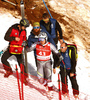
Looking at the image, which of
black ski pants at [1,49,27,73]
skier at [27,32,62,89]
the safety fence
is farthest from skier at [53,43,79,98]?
black ski pants at [1,49,27,73]

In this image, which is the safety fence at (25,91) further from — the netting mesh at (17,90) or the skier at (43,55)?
the skier at (43,55)

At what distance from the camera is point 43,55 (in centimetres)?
521

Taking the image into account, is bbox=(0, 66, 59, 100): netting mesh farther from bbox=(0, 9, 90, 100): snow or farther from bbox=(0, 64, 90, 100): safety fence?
bbox=(0, 9, 90, 100): snow

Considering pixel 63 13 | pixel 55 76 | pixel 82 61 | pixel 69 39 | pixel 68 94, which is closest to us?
pixel 68 94

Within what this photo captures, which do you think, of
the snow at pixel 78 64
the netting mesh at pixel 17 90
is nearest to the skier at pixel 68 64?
the netting mesh at pixel 17 90

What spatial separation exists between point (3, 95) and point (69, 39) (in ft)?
14.8

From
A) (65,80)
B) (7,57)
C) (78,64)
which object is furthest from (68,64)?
(78,64)

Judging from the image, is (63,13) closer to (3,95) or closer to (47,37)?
(47,37)

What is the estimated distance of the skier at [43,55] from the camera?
16.7ft

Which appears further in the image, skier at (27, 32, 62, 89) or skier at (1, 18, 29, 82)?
skier at (1, 18, 29, 82)

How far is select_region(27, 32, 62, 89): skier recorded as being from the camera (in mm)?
5075

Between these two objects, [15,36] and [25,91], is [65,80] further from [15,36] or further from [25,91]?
[15,36]

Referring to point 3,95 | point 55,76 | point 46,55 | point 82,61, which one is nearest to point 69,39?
point 82,61

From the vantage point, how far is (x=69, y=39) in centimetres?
875
